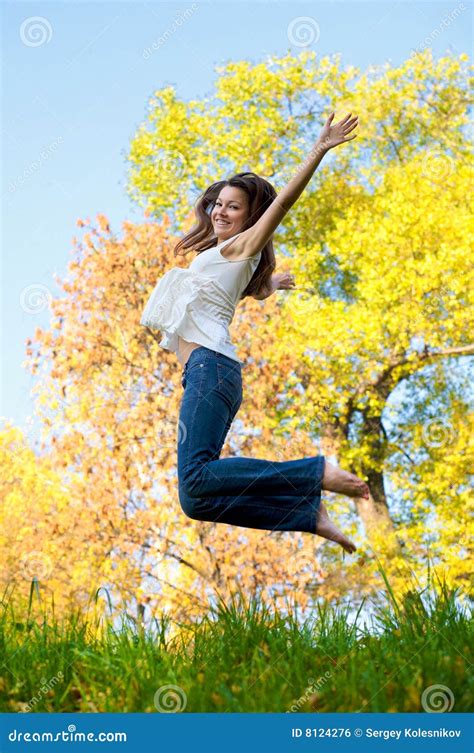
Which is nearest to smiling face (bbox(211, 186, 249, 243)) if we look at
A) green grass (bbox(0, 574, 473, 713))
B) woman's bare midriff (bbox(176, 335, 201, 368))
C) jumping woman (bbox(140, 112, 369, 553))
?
jumping woman (bbox(140, 112, 369, 553))

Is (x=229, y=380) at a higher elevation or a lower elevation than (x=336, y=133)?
lower

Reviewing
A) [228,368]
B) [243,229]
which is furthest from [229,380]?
[243,229]

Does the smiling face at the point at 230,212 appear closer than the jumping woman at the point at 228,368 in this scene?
No

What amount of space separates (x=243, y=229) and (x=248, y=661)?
1756 mm

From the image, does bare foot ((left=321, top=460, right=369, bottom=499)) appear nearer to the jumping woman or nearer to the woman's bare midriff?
the jumping woman

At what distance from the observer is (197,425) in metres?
2.98

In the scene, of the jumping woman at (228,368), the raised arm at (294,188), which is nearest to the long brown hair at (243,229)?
the jumping woman at (228,368)

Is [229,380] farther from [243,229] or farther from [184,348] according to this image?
[243,229]

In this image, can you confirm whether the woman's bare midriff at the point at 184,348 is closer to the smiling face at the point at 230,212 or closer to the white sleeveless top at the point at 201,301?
the white sleeveless top at the point at 201,301

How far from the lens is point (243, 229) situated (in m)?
3.48

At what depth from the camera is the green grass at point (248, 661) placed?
7.54ft

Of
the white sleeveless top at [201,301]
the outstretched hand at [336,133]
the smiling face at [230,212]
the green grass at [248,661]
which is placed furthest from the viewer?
the smiling face at [230,212]

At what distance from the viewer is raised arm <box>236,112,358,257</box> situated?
2.96m

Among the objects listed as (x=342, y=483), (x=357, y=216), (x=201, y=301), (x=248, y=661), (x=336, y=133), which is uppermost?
(x=357, y=216)
